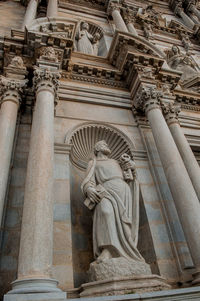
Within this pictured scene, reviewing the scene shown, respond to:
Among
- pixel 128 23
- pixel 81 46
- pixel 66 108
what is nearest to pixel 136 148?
pixel 66 108

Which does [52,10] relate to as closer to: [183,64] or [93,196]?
[183,64]

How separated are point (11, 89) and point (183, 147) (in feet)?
15.1

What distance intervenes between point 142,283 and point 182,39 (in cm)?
1477

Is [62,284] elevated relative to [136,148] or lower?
lower

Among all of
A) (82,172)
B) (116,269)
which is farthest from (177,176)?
(116,269)

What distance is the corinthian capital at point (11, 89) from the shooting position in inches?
216

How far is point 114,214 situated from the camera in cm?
417

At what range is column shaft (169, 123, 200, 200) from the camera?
18.5 ft

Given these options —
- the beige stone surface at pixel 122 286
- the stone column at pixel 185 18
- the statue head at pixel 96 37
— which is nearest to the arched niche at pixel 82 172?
the beige stone surface at pixel 122 286

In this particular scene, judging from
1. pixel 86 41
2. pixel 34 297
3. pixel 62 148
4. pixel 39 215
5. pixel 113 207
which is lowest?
pixel 34 297

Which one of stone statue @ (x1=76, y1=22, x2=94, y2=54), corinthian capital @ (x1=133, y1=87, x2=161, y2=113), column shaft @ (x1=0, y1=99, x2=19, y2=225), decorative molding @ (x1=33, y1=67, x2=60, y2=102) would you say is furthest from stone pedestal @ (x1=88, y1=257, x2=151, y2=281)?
stone statue @ (x1=76, y1=22, x2=94, y2=54)

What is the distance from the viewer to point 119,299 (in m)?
2.84

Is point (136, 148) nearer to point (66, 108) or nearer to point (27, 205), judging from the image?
point (66, 108)

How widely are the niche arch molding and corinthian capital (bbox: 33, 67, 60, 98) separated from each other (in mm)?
1200
